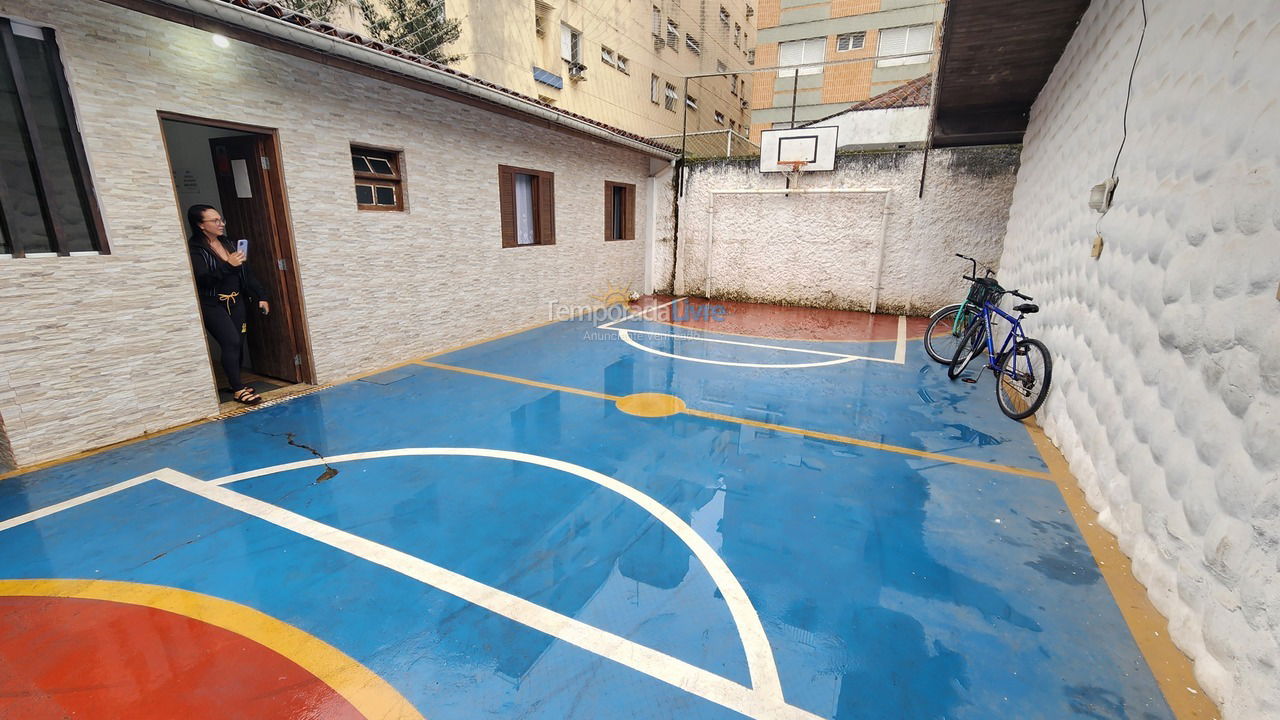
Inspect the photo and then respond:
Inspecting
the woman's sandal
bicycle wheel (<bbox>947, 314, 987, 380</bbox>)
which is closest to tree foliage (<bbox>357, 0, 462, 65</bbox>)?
the woman's sandal

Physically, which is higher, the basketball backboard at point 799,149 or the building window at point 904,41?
the building window at point 904,41

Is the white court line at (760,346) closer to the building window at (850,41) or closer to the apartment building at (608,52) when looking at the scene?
the apartment building at (608,52)

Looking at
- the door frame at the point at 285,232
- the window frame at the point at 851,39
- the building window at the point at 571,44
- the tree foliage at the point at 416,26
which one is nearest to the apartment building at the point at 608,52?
the building window at the point at 571,44

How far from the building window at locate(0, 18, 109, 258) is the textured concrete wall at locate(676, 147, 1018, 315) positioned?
9.72 metres

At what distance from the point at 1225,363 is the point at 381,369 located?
6.96 meters

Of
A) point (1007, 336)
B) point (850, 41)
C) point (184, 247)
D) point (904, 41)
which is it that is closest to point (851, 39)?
point (850, 41)

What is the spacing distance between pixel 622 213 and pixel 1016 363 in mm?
8194

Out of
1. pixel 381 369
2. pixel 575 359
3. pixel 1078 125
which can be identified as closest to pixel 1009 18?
pixel 1078 125

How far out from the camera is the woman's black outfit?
179 inches

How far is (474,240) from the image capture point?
713 centimetres

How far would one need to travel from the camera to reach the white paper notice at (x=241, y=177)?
5031 millimetres

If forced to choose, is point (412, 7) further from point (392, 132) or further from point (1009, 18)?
point (1009, 18)

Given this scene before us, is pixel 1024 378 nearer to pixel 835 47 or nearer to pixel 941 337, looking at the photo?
pixel 941 337

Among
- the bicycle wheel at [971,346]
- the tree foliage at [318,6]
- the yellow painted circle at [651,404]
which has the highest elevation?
the tree foliage at [318,6]
